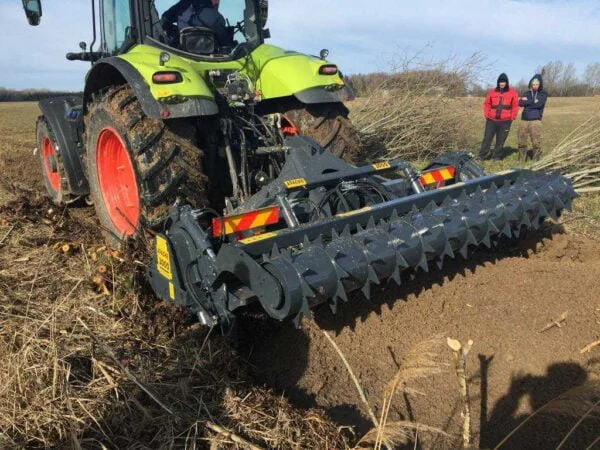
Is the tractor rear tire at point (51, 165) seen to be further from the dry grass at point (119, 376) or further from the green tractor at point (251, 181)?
the dry grass at point (119, 376)

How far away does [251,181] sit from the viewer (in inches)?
152

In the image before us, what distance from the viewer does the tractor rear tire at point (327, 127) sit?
4035 millimetres

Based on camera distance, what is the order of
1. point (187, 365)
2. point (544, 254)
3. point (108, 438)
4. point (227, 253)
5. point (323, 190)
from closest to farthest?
1. point (108, 438)
2. point (227, 253)
3. point (187, 365)
4. point (323, 190)
5. point (544, 254)

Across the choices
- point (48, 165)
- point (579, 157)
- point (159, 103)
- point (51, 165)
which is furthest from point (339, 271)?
point (579, 157)

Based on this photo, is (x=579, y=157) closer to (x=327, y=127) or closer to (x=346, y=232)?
(x=327, y=127)

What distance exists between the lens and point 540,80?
1022cm

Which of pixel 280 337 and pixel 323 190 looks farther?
pixel 323 190

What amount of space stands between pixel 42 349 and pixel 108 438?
65 cm

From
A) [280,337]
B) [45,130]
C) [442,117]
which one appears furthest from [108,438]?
[442,117]

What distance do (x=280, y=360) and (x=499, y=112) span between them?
8.65 metres

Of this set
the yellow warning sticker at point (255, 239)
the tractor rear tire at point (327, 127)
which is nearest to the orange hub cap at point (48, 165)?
the tractor rear tire at point (327, 127)

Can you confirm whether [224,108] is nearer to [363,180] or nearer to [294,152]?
[294,152]

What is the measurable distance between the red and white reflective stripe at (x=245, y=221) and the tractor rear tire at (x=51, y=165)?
3236mm

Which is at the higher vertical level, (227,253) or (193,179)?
(193,179)
